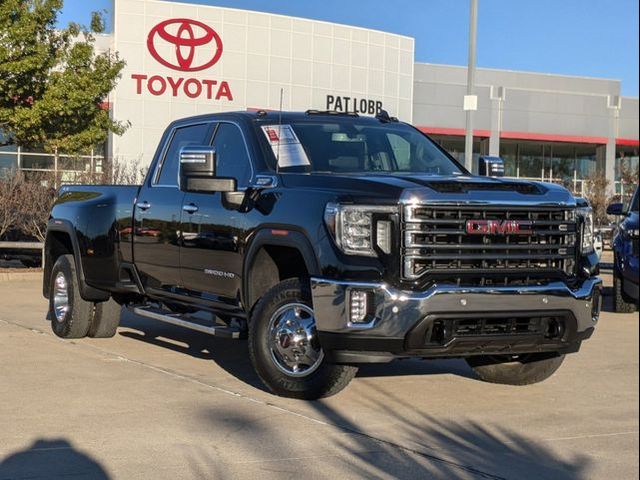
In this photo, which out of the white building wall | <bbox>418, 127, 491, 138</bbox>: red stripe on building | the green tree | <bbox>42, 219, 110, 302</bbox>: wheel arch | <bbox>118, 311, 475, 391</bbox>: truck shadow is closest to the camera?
<bbox>118, 311, 475, 391</bbox>: truck shadow

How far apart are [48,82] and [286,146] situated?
45.9 ft

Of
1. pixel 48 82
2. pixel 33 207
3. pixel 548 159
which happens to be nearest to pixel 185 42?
pixel 48 82

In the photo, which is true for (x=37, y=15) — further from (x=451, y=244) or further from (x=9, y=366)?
(x=451, y=244)

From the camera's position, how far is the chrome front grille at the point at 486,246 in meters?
6.29

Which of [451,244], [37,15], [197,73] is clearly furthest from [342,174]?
[197,73]

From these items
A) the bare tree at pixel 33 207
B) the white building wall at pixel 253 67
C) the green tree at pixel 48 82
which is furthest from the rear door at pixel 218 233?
the white building wall at pixel 253 67

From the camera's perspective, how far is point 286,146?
7645 millimetres

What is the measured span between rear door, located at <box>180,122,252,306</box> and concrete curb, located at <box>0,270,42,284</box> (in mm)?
9682

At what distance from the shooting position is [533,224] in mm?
6668

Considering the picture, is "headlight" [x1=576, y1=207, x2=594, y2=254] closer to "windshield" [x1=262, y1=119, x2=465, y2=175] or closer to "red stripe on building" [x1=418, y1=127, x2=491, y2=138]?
"windshield" [x1=262, y1=119, x2=465, y2=175]

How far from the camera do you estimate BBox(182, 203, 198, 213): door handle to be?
7957mm

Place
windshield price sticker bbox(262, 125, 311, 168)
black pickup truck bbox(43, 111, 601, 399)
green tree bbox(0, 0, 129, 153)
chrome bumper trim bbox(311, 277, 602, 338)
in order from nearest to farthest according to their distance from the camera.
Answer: chrome bumper trim bbox(311, 277, 602, 338)
black pickup truck bbox(43, 111, 601, 399)
windshield price sticker bbox(262, 125, 311, 168)
green tree bbox(0, 0, 129, 153)

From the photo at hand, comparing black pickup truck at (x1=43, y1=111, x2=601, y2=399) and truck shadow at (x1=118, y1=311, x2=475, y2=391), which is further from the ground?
black pickup truck at (x1=43, y1=111, x2=601, y2=399)

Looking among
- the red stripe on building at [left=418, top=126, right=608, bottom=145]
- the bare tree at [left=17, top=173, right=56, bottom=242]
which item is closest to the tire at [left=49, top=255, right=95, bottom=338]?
the bare tree at [left=17, top=173, right=56, bottom=242]
